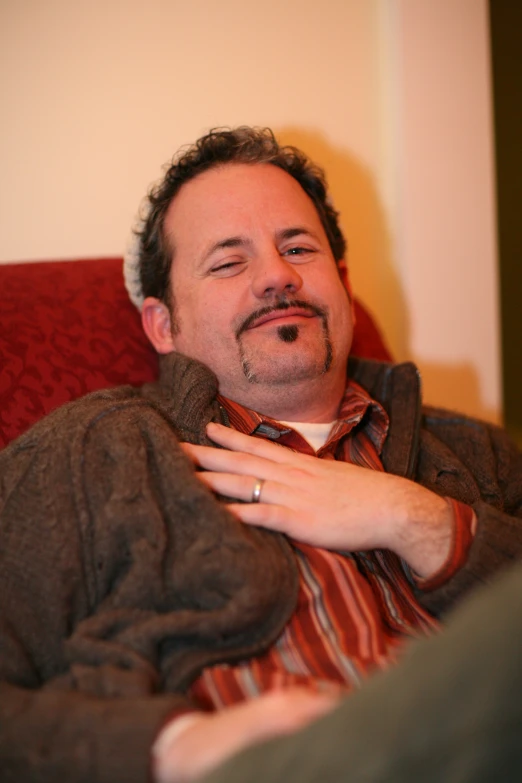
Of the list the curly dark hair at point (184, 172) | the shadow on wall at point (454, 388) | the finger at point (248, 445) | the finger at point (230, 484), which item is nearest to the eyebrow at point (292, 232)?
the curly dark hair at point (184, 172)

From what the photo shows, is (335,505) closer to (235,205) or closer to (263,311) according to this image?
(263,311)

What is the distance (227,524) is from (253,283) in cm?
53

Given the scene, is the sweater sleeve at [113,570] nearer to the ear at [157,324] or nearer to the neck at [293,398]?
the neck at [293,398]

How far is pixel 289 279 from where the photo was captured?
1.35m

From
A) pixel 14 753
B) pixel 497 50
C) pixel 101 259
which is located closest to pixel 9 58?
pixel 101 259

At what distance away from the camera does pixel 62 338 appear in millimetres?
1396

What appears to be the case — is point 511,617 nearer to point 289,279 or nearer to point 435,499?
point 435,499

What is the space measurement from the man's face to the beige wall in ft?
1.21

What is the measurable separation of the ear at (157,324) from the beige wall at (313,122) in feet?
1.16

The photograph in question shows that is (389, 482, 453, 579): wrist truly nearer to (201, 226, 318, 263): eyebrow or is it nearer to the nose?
the nose

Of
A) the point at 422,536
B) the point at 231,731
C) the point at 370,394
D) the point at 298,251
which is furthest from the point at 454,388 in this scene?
the point at 231,731

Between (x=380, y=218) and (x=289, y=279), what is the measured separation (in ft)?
3.08

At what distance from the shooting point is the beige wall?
1.70 metres

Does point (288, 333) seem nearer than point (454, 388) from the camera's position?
Yes
